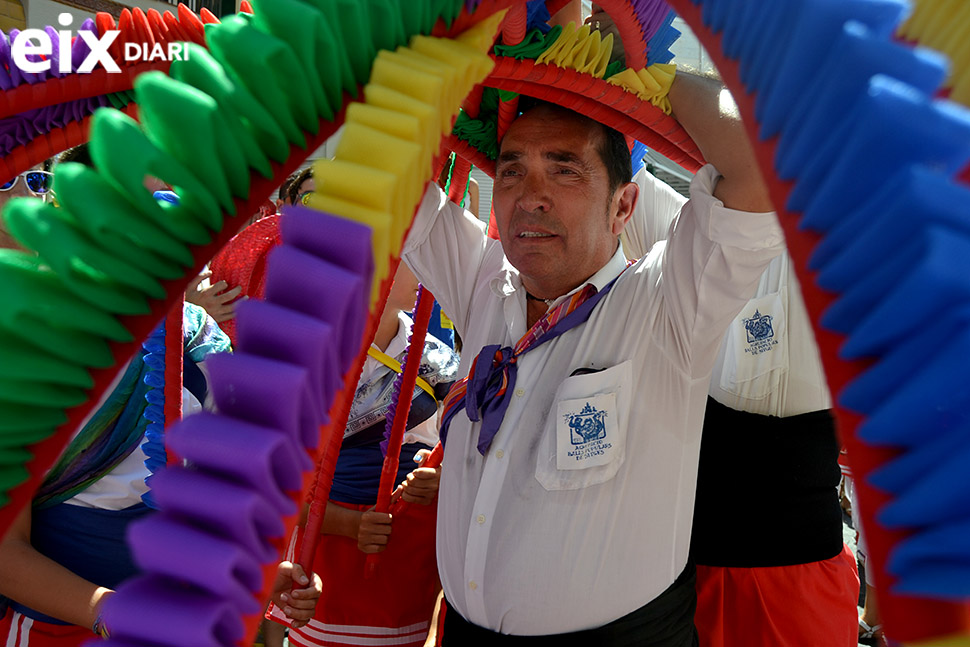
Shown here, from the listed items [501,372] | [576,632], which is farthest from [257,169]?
[576,632]

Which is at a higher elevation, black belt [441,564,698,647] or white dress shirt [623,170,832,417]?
white dress shirt [623,170,832,417]

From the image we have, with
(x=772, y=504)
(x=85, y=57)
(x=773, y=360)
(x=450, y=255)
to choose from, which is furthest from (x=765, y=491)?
(x=85, y=57)

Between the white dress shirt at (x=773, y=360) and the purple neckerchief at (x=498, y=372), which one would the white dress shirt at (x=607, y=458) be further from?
the white dress shirt at (x=773, y=360)

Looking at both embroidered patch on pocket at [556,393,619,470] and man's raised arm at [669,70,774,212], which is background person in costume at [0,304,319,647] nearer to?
embroidered patch on pocket at [556,393,619,470]

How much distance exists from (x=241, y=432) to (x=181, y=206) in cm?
21

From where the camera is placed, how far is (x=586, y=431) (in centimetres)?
138

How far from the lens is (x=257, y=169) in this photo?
2.03 feet

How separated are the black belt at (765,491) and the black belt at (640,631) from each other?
0.31 m

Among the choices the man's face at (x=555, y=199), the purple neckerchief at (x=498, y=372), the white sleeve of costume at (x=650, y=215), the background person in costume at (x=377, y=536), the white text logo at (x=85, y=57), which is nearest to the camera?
the white text logo at (x=85, y=57)

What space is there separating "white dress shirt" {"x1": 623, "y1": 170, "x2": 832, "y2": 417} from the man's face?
1.46 feet

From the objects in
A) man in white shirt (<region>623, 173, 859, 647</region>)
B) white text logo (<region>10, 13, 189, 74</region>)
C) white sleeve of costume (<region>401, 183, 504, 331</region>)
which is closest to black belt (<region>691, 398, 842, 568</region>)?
man in white shirt (<region>623, 173, 859, 647</region>)

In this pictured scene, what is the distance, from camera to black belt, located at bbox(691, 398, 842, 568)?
1.76m

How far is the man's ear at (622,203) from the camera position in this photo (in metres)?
1.72

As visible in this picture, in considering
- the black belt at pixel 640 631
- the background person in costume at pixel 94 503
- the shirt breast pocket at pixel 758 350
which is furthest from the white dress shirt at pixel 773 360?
the background person in costume at pixel 94 503
